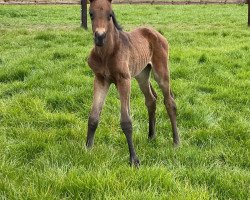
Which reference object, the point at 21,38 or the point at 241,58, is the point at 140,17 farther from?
the point at 241,58

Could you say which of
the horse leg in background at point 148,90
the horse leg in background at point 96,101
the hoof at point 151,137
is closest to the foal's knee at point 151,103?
the horse leg in background at point 148,90

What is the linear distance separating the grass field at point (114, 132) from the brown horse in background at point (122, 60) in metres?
0.39

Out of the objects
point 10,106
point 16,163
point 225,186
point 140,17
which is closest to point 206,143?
point 225,186

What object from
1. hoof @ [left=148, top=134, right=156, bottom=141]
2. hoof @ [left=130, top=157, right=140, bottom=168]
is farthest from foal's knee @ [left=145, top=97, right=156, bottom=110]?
hoof @ [left=130, top=157, right=140, bottom=168]

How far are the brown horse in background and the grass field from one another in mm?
388

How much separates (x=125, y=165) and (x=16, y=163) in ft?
3.94

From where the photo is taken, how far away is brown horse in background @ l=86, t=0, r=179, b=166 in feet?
13.4

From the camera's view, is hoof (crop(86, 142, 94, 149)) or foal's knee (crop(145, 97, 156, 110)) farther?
foal's knee (crop(145, 97, 156, 110))

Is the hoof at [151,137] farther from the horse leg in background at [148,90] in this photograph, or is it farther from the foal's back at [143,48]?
the foal's back at [143,48]

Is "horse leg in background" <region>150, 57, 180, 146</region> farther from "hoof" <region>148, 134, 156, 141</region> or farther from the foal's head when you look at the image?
the foal's head

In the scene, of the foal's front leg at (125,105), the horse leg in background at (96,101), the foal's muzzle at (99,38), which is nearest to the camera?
the foal's muzzle at (99,38)

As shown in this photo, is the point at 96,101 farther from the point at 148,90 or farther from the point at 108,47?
the point at 148,90

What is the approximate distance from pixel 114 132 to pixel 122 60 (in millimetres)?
1405

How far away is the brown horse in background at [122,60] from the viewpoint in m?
4.08
